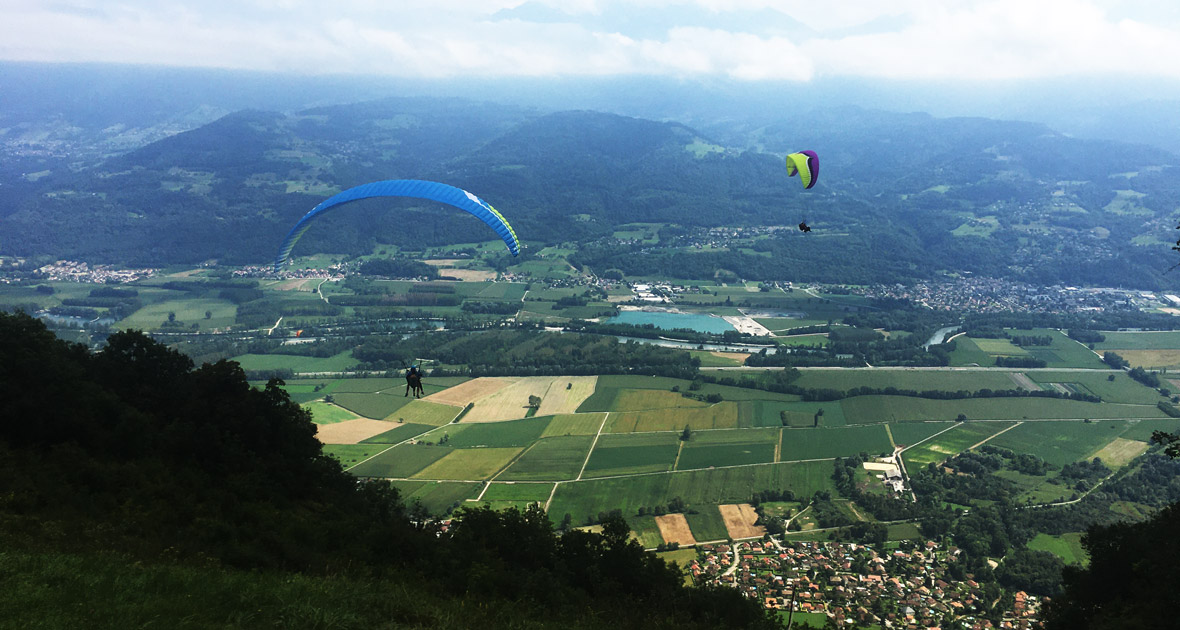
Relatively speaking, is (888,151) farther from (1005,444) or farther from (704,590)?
(704,590)

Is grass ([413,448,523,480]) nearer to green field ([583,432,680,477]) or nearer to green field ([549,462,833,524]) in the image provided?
green field ([549,462,833,524])

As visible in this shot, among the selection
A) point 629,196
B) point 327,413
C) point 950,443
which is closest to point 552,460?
point 327,413

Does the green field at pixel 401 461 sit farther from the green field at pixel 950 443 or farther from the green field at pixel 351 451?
the green field at pixel 950 443

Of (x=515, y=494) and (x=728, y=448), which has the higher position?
(x=515, y=494)

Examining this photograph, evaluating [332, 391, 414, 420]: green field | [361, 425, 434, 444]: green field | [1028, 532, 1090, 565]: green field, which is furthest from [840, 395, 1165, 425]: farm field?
[332, 391, 414, 420]: green field

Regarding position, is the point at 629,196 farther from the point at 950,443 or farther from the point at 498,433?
the point at 950,443

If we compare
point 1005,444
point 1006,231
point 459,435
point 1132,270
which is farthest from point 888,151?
point 459,435

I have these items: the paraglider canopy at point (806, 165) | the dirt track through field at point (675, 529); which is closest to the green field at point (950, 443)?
the dirt track through field at point (675, 529)
